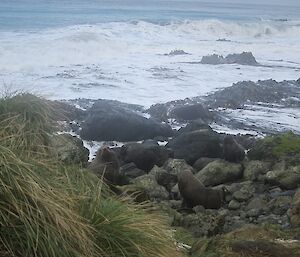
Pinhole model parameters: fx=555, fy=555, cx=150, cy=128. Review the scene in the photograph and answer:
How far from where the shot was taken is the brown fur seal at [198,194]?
34.4 ft

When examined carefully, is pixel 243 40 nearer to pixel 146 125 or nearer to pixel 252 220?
pixel 146 125

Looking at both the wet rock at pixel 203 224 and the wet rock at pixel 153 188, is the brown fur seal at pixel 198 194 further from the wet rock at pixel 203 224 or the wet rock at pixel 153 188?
the wet rock at pixel 203 224

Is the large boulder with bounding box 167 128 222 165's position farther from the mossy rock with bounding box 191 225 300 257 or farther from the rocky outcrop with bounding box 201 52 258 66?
the rocky outcrop with bounding box 201 52 258 66

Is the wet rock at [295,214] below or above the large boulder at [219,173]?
above

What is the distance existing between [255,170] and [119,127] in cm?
521

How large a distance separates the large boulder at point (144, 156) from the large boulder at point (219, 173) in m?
1.70

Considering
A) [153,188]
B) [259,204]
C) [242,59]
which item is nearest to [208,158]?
[153,188]

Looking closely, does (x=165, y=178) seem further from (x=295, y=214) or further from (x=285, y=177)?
(x=295, y=214)

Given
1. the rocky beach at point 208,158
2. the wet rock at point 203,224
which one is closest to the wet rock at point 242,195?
the rocky beach at point 208,158

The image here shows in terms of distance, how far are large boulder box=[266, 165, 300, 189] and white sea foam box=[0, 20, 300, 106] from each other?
6.50m

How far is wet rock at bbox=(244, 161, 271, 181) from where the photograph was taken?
12.8 m

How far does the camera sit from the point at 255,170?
12906 mm

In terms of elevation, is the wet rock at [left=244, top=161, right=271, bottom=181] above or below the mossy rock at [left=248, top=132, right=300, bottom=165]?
below

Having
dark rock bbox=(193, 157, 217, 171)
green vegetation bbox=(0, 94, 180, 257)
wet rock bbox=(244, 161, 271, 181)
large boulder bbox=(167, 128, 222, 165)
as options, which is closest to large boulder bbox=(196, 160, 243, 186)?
wet rock bbox=(244, 161, 271, 181)
